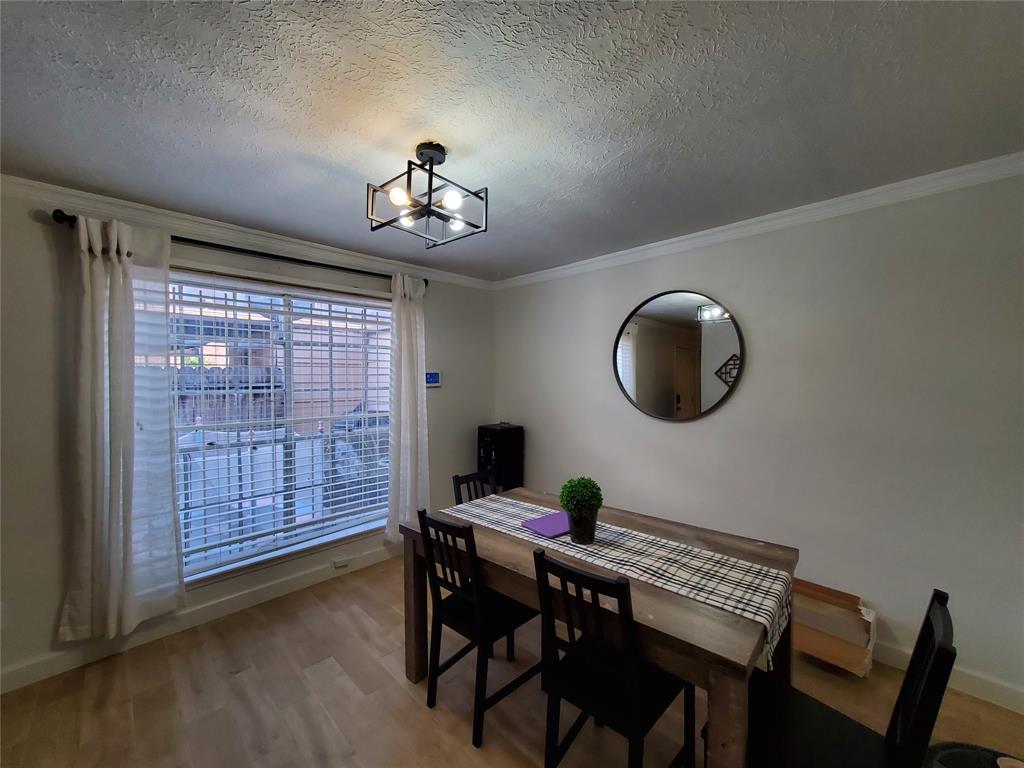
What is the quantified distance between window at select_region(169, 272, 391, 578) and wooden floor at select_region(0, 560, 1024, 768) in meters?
0.64

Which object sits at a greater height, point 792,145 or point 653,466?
point 792,145

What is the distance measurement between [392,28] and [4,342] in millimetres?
2404

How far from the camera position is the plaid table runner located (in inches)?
50.9

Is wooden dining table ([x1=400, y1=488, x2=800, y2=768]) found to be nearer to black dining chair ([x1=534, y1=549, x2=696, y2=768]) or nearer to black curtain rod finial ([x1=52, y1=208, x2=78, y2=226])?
black dining chair ([x1=534, y1=549, x2=696, y2=768])

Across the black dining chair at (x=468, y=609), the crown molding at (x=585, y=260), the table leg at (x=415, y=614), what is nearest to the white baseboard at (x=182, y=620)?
the table leg at (x=415, y=614)

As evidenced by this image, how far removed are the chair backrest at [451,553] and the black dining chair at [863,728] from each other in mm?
1033

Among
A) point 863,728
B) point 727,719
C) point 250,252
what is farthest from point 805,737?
point 250,252

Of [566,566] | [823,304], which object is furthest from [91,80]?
[823,304]

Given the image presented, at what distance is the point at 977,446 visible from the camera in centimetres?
186

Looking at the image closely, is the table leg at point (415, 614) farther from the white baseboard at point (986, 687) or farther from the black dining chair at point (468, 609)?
the white baseboard at point (986, 687)

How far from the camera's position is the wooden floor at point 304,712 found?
1618 mm

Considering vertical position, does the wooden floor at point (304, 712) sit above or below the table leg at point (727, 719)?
below

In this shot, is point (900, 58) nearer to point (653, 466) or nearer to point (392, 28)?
point (392, 28)

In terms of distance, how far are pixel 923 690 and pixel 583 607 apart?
0.82 metres
